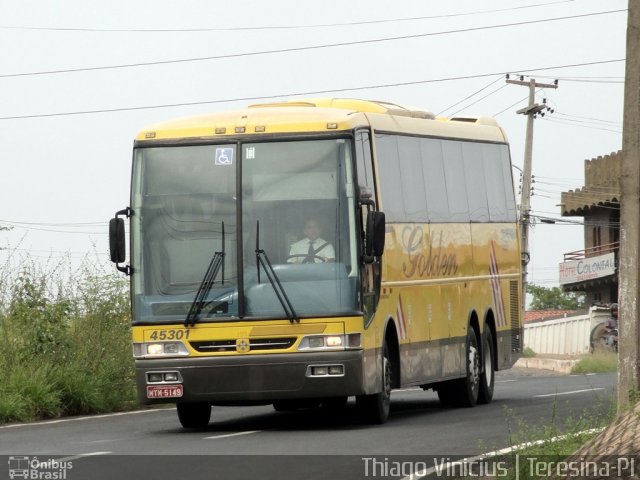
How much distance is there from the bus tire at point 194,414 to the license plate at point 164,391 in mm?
1108

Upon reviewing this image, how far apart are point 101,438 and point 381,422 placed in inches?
126

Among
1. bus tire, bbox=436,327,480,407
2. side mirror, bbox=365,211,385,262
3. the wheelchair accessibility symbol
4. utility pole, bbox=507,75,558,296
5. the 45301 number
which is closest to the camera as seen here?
side mirror, bbox=365,211,385,262

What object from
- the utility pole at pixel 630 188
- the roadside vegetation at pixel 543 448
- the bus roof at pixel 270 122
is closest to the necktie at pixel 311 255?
the bus roof at pixel 270 122

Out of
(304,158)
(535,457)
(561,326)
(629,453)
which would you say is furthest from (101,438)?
(561,326)

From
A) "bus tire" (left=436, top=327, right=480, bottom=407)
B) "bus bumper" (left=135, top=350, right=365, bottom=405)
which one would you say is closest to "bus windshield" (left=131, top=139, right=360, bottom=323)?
"bus bumper" (left=135, top=350, right=365, bottom=405)

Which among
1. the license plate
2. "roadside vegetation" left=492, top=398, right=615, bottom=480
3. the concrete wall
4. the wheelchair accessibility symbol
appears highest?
the wheelchair accessibility symbol

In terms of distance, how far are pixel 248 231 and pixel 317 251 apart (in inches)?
30.4

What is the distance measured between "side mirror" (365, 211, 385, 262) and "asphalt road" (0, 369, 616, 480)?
74.4 inches

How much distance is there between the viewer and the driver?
1831 centimetres

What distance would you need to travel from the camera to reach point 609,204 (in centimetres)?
7212

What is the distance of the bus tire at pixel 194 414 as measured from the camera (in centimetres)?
1956

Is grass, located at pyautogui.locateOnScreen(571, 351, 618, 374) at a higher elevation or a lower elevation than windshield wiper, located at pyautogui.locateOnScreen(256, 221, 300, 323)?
lower

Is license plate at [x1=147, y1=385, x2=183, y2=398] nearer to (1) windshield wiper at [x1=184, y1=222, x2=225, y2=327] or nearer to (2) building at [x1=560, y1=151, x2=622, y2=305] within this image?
(1) windshield wiper at [x1=184, y1=222, x2=225, y2=327]

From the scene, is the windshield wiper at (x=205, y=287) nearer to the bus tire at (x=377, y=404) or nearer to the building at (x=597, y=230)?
the bus tire at (x=377, y=404)
